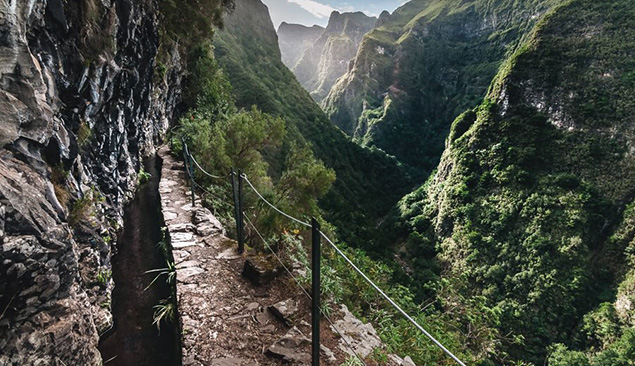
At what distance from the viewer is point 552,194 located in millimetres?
42500

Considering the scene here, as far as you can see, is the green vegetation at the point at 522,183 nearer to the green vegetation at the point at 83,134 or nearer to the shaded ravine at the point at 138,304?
the green vegetation at the point at 83,134

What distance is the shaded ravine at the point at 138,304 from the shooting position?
3230 mm

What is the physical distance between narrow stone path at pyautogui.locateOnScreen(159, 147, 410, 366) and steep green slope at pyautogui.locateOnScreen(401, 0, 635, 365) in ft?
109

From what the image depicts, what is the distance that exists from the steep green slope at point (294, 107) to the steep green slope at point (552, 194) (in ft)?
40.8

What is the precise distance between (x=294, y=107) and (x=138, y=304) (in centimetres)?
5376

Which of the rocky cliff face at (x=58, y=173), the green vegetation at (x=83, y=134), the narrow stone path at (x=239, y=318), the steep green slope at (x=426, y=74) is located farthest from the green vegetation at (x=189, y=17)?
the steep green slope at (x=426, y=74)

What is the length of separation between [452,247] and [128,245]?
50.2 metres

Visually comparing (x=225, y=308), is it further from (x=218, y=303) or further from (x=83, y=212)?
(x=83, y=212)

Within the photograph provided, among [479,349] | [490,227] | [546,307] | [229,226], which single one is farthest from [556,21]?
[229,226]

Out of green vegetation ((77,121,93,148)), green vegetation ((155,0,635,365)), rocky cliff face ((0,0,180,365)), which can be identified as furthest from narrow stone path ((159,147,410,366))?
green vegetation ((155,0,635,365))

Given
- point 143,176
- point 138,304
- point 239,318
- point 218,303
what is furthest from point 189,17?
point 239,318

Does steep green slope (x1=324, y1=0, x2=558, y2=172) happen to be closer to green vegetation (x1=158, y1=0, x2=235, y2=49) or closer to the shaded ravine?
green vegetation (x1=158, y1=0, x2=235, y2=49)

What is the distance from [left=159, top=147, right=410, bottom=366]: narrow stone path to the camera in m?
2.56

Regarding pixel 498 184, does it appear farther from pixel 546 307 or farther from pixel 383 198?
pixel 383 198
